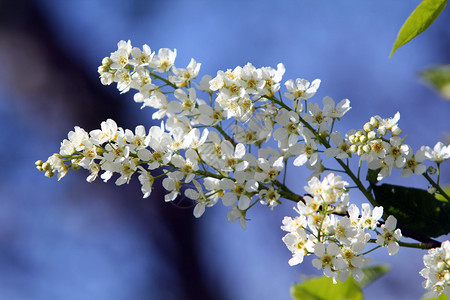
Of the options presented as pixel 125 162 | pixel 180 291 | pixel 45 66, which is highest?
pixel 45 66

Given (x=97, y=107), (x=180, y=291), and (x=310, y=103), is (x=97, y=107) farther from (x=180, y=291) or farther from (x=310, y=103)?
Result: (x=310, y=103)

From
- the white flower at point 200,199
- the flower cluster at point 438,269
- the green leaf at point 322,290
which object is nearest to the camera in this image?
the flower cluster at point 438,269

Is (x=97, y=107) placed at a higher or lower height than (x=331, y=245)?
higher

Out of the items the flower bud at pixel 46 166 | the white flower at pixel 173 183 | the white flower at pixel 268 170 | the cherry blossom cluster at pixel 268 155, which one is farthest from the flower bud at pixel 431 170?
the flower bud at pixel 46 166

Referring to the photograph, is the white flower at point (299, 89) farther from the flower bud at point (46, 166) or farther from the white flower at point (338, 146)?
the flower bud at point (46, 166)

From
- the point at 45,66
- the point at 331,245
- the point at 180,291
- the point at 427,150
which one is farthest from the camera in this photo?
the point at 45,66

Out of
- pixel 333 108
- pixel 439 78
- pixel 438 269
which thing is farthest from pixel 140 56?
pixel 439 78

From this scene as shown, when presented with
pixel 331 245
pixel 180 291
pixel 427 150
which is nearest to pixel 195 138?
pixel 331 245

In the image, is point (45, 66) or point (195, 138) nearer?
point (195, 138)

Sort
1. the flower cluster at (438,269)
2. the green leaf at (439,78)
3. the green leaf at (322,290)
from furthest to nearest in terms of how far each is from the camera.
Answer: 1. the green leaf at (439,78)
2. the green leaf at (322,290)
3. the flower cluster at (438,269)
